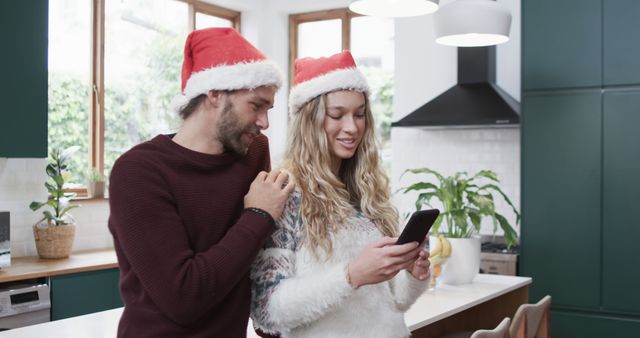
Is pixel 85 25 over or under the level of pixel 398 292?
over

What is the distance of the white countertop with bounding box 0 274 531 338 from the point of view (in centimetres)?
232

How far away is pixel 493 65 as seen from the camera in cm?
550

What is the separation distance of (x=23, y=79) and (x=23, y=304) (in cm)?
135

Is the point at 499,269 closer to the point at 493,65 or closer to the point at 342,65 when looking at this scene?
the point at 493,65

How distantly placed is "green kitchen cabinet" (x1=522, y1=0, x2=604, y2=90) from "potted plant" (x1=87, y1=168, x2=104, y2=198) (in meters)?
3.11

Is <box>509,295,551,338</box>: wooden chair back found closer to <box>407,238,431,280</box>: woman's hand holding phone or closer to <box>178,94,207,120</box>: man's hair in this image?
<box>407,238,431,280</box>: woman's hand holding phone

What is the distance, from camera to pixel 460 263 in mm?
3475

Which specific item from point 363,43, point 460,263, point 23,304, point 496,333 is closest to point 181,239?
point 496,333

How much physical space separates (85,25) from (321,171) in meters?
4.05

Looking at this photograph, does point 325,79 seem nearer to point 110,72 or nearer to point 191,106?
point 191,106

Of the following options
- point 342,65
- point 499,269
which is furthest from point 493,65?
point 342,65

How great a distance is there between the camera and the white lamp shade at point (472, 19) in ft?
10.9

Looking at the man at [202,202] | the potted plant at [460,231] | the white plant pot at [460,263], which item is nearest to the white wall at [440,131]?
the potted plant at [460,231]

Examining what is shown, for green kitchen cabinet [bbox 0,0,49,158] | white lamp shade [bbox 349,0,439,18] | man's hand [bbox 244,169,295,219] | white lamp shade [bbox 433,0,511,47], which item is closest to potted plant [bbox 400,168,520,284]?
white lamp shade [bbox 433,0,511,47]
